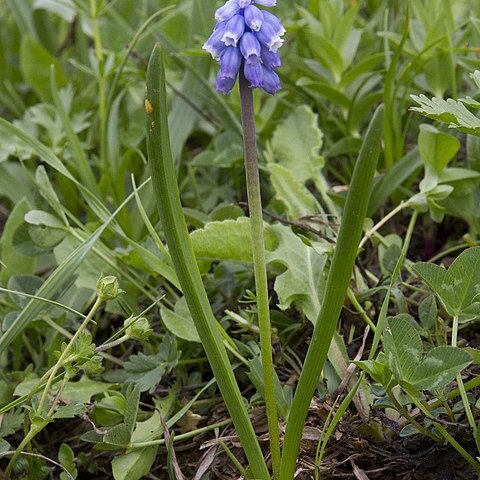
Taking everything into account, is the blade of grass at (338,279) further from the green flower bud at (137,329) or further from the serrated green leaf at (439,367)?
the green flower bud at (137,329)

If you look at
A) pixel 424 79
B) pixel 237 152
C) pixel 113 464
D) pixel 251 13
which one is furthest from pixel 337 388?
pixel 424 79

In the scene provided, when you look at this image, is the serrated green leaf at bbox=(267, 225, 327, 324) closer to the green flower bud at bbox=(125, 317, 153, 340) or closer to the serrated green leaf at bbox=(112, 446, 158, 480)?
the green flower bud at bbox=(125, 317, 153, 340)

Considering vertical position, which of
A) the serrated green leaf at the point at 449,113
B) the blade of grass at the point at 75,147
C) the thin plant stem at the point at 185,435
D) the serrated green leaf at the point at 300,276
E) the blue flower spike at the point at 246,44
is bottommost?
the thin plant stem at the point at 185,435

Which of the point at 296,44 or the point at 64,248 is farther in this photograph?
the point at 296,44

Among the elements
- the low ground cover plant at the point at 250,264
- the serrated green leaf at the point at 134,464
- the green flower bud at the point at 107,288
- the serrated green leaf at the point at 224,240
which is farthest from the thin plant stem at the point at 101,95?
the serrated green leaf at the point at 134,464

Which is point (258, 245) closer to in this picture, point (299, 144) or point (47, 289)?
point (47, 289)

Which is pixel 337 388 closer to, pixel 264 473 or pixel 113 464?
pixel 264 473

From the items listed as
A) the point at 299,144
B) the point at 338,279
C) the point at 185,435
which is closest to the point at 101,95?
the point at 299,144
